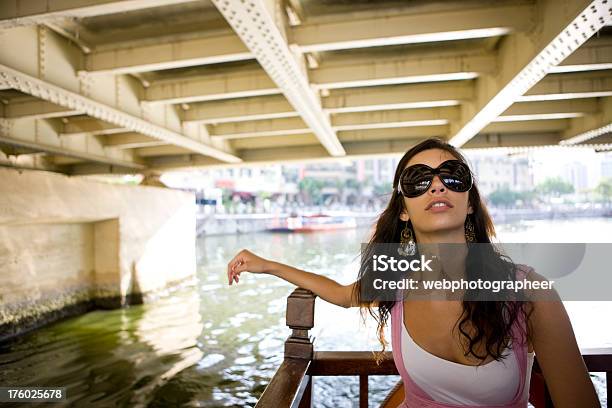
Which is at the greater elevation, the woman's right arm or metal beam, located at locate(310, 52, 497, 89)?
metal beam, located at locate(310, 52, 497, 89)

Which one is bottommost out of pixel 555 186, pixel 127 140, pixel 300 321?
pixel 300 321

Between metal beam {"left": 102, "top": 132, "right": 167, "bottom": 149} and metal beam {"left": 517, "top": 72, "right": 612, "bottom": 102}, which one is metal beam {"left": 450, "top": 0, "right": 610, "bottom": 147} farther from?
metal beam {"left": 102, "top": 132, "right": 167, "bottom": 149}

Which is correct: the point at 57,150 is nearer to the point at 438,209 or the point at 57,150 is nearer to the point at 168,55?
the point at 168,55

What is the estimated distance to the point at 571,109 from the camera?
9.77m

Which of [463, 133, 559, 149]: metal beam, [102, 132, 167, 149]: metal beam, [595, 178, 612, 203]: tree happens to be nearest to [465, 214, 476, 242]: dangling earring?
[463, 133, 559, 149]: metal beam

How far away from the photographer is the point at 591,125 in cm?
1012

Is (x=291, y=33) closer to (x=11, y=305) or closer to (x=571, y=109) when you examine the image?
(x=571, y=109)

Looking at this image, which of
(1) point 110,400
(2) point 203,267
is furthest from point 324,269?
(1) point 110,400

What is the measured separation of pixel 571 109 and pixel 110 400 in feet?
35.7

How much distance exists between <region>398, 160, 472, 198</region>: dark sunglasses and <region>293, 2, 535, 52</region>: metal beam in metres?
4.34

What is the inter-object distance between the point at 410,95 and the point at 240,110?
3857 mm

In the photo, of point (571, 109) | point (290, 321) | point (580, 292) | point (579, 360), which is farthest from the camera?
point (580, 292)

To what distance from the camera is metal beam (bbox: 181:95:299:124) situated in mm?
9812

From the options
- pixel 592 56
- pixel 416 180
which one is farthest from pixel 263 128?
pixel 416 180
